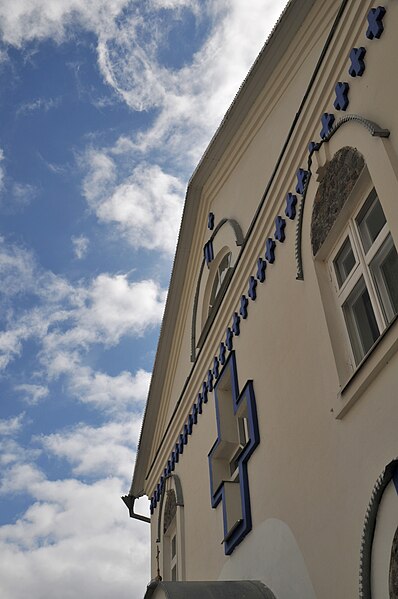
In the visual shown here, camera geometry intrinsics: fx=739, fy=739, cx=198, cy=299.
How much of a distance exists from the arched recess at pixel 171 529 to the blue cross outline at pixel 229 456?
1435mm

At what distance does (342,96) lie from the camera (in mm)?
5797

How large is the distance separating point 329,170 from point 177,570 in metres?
5.59

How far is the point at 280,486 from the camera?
614cm

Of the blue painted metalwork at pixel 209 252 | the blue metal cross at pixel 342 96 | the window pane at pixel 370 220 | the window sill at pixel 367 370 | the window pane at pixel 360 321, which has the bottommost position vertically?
the window sill at pixel 367 370

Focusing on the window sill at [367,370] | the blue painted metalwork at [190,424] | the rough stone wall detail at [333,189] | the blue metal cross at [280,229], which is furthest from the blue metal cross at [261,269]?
the blue painted metalwork at [190,424]

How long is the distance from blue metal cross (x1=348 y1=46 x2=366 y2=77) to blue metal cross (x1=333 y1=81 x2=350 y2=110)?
0.13 m

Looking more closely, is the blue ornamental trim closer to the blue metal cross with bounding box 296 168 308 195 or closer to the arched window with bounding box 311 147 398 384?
the blue metal cross with bounding box 296 168 308 195

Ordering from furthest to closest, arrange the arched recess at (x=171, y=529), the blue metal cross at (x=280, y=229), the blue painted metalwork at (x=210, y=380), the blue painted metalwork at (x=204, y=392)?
the arched recess at (x=171, y=529) → the blue painted metalwork at (x=204, y=392) → the blue painted metalwork at (x=210, y=380) → the blue metal cross at (x=280, y=229)

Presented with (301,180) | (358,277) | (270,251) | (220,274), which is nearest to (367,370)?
(358,277)

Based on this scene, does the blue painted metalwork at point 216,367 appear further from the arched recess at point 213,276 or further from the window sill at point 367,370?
the window sill at point 367,370

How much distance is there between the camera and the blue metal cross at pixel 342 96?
577cm

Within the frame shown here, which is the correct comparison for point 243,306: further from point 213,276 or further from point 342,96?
point 342,96

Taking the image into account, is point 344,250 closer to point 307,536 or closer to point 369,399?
point 369,399

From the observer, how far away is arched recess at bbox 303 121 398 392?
196 inches
